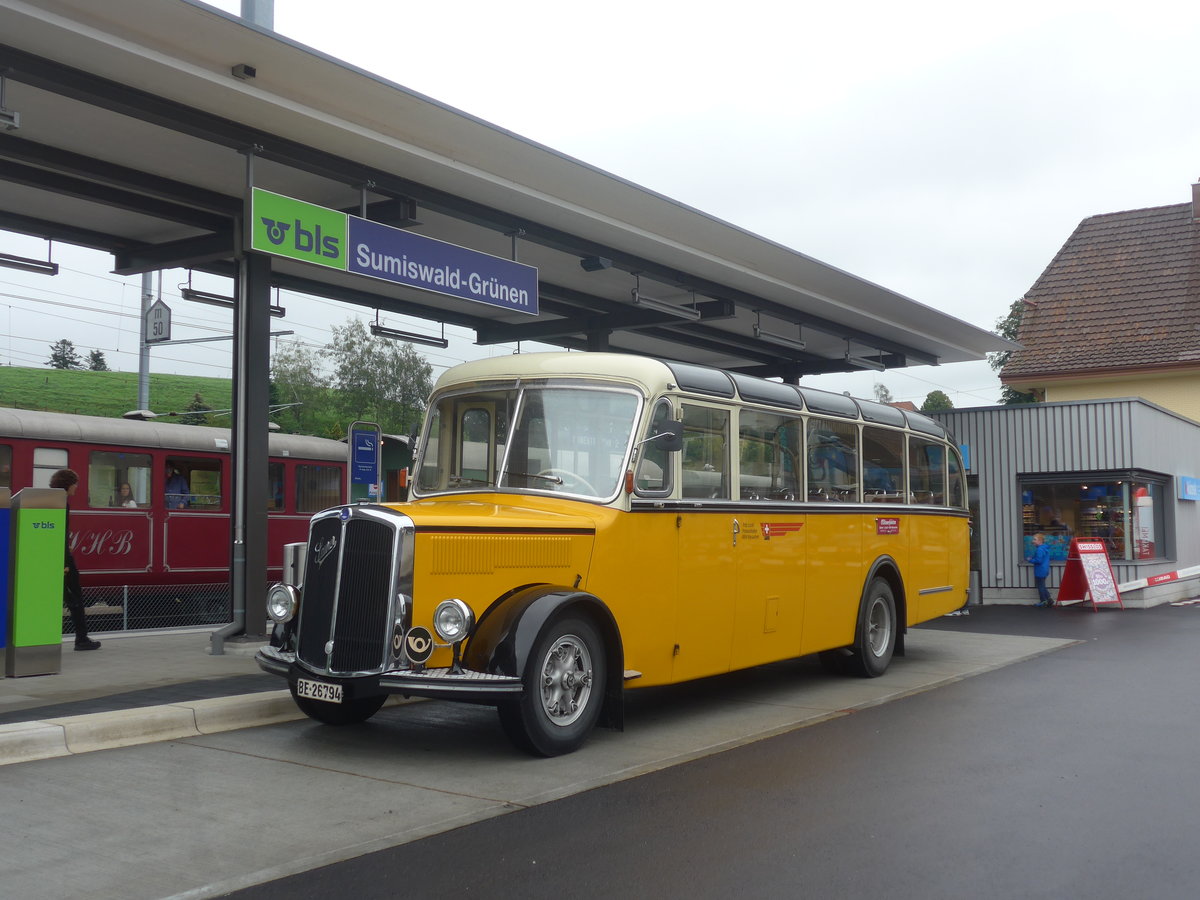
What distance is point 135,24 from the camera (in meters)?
8.56

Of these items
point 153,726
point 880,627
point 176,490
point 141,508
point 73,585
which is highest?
point 176,490

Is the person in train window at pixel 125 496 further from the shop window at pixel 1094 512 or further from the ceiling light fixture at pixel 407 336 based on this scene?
the shop window at pixel 1094 512

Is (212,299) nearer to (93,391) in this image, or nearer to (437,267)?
(437,267)

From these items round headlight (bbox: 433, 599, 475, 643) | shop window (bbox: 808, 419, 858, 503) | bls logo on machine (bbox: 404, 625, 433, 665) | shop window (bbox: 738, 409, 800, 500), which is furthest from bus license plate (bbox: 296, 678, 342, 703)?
shop window (bbox: 808, 419, 858, 503)

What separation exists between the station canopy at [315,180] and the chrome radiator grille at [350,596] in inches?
162

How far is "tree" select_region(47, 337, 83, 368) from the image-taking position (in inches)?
3282

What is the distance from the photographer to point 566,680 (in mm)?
7395

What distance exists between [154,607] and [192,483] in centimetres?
204

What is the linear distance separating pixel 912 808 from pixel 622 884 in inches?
78.2

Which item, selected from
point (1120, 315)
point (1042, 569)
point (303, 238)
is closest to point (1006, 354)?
point (1120, 315)

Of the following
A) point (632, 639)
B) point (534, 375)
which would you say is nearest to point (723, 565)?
point (632, 639)

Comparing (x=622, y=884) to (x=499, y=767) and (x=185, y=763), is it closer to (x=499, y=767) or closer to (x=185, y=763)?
(x=499, y=767)

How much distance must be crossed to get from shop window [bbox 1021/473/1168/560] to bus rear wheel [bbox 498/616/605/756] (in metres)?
16.1

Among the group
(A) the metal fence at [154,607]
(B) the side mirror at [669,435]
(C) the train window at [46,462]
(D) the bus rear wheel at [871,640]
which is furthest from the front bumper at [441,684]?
(C) the train window at [46,462]
